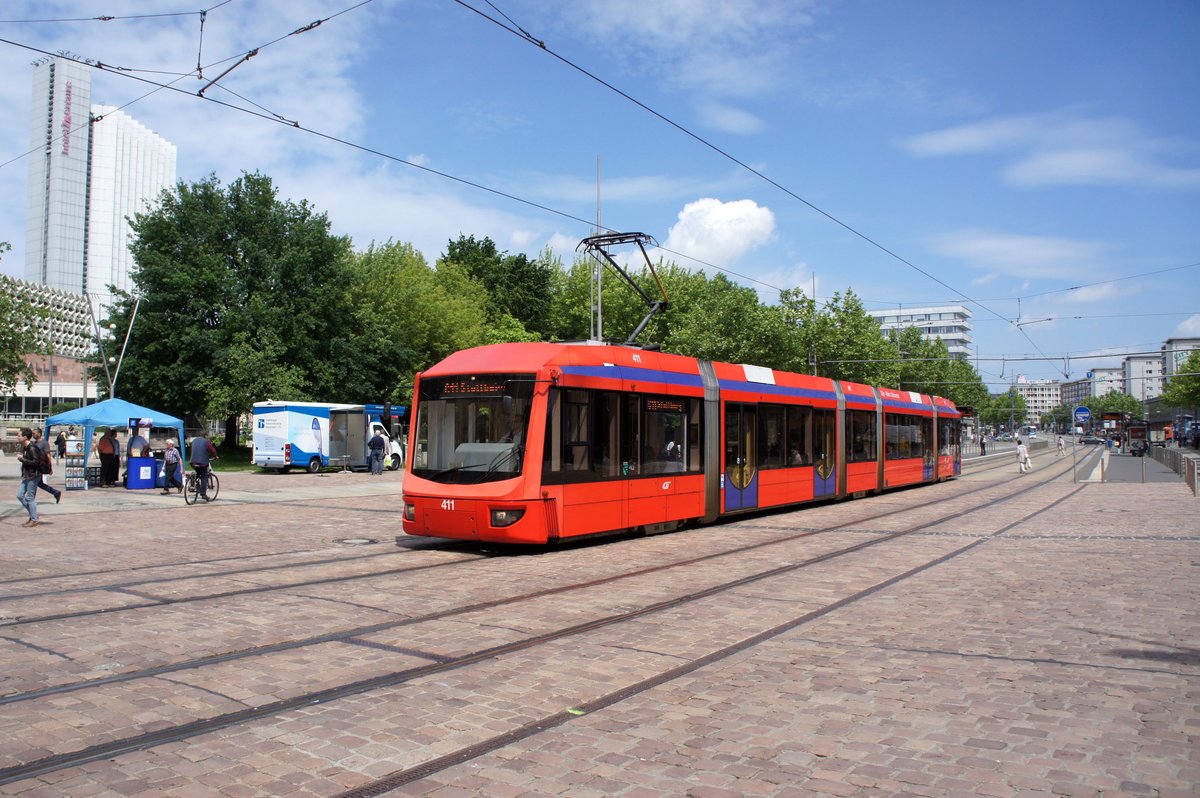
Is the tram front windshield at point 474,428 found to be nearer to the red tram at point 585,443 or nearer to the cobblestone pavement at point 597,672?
the red tram at point 585,443

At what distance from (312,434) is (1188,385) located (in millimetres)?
79119

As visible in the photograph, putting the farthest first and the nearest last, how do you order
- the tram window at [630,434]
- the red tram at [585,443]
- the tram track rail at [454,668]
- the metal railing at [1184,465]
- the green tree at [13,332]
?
1. the green tree at [13,332]
2. the metal railing at [1184,465]
3. the tram window at [630,434]
4. the red tram at [585,443]
5. the tram track rail at [454,668]

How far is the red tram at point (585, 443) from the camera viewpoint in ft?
39.8

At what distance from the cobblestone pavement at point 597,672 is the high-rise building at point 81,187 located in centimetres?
17647

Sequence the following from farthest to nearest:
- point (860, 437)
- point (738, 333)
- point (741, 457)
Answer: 1. point (738, 333)
2. point (860, 437)
3. point (741, 457)

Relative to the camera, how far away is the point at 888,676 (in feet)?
20.4

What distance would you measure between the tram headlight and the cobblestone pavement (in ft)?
1.75

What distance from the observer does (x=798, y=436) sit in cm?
1970

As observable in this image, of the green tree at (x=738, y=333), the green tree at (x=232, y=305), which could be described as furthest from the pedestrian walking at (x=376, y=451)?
the green tree at (x=738, y=333)

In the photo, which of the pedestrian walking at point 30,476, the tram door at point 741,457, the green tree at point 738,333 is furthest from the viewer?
the green tree at point 738,333

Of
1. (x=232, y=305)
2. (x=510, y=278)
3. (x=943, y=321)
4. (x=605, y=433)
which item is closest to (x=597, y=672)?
(x=605, y=433)

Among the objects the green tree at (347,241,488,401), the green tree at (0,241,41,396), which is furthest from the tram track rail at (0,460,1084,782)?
the green tree at (347,241,488,401)

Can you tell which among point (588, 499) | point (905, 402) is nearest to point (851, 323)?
point (905, 402)

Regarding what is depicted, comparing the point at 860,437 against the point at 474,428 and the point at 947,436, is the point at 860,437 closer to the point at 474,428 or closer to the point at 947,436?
the point at 947,436
